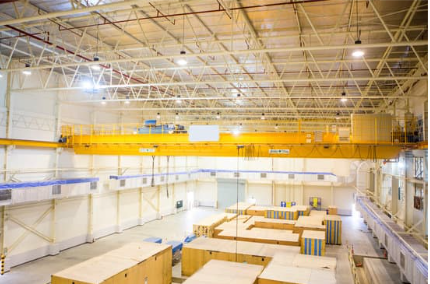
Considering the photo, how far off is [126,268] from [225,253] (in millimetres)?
3791

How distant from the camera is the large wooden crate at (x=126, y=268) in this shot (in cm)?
823

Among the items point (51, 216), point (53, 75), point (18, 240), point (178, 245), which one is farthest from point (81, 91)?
point (178, 245)

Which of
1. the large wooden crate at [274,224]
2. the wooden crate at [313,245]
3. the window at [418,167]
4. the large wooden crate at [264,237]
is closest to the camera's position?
the large wooden crate at [264,237]

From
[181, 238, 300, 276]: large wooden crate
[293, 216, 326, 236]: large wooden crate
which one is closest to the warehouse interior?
[181, 238, 300, 276]: large wooden crate

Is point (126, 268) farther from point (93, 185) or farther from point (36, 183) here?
point (93, 185)

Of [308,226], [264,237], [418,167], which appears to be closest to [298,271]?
[264,237]

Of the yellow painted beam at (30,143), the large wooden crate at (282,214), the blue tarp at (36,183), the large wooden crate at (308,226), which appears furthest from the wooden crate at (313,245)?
the yellow painted beam at (30,143)

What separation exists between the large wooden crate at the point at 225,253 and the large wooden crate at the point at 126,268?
793 millimetres

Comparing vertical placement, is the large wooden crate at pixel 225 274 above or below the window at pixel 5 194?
below

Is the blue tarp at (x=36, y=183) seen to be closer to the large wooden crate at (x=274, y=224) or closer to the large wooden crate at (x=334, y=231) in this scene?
the large wooden crate at (x=274, y=224)

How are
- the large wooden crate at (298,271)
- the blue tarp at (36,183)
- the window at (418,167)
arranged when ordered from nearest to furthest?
the large wooden crate at (298,271), the blue tarp at (36,183), the window at (418,167)

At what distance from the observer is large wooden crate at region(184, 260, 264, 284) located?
7.61m

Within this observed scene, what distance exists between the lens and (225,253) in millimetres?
11305

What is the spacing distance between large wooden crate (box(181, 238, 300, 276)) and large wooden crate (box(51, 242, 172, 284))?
79 centimetres
